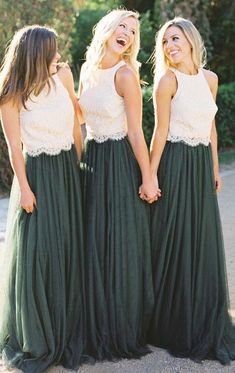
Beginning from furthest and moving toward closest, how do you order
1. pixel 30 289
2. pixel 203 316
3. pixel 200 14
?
pixel 200 14 < pixel 203 316 < pixel 30 289

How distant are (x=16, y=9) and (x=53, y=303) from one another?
5.56m

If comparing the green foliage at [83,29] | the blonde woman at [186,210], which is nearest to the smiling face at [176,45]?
the blonde woman at [186,210]

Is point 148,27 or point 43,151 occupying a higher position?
point 148,27

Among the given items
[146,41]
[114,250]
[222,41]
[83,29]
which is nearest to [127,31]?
[114,250]

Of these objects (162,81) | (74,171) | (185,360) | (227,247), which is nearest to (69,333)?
(185,360)

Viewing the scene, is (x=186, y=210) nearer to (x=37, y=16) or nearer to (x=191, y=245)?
(x=191, y=245)

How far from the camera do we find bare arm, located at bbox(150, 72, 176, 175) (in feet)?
11.2

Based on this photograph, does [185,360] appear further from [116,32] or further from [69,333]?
[116,32]

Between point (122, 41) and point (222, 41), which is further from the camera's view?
point (222, 41)

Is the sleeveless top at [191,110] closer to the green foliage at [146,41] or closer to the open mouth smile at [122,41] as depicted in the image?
the open mouth smile at [122,41]

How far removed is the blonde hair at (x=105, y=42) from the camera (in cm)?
337

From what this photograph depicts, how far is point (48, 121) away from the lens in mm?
3314

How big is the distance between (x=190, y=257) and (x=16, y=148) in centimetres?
114

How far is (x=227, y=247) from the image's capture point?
5.65 meters
